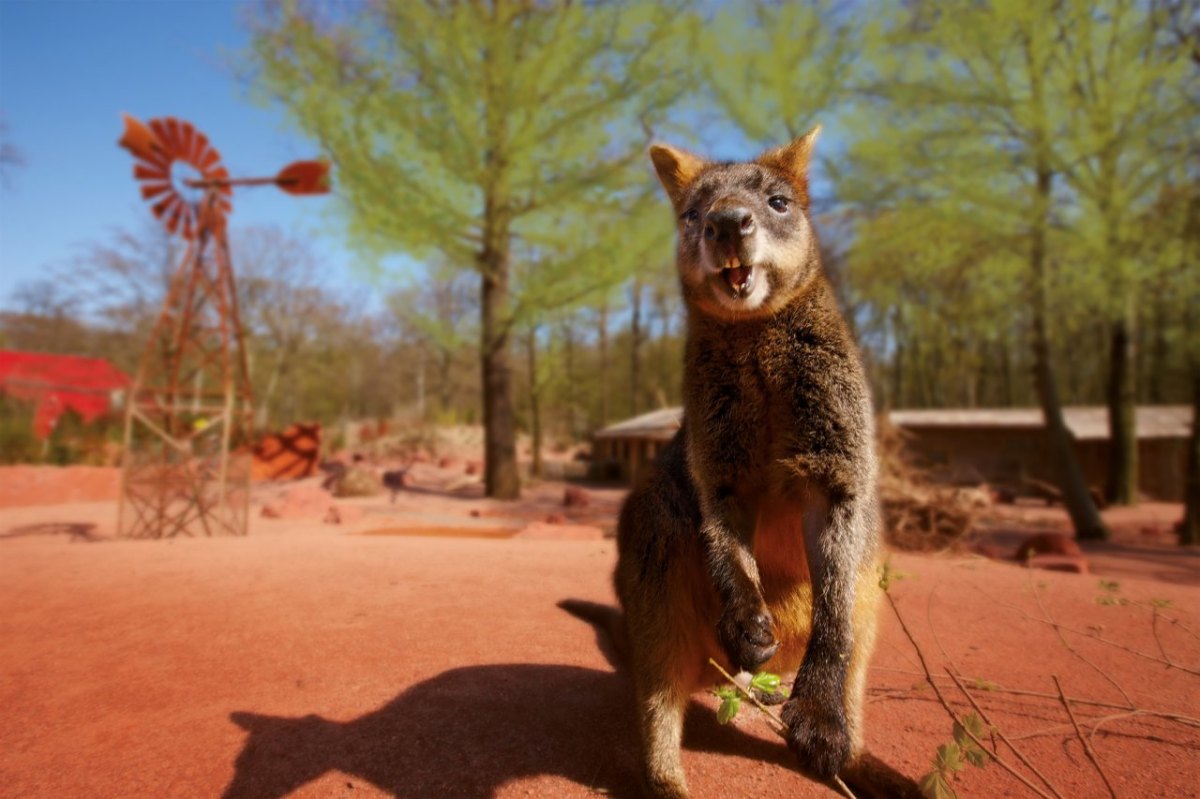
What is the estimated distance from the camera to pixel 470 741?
2359 mm

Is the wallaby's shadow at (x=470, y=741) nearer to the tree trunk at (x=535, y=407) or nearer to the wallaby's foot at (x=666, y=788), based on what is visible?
the wallaby's foot at (x=666, y=788)

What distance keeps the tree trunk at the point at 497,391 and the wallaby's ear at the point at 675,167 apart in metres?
12.7

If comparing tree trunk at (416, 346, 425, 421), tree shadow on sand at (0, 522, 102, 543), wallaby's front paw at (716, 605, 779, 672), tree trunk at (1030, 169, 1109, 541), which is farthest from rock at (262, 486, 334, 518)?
tree trunk at (416, 346, 425, 421)

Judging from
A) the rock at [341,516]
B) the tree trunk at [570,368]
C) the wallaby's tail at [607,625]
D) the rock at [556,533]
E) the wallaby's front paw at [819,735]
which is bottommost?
the rock at [341,516]

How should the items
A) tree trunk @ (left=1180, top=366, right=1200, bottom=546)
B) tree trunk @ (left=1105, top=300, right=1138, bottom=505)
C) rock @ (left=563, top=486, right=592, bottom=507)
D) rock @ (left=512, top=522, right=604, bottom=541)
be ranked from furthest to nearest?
tree trunk @ (left=1105, top=300, right=1138, bottom=505), rock @ (left=563, top=486, right=592, bottom=507), tree trunk @ (left=1180, top=366, right=1200, bottom=546), rock @ (left=512, top=522, right=604, bottom=541)

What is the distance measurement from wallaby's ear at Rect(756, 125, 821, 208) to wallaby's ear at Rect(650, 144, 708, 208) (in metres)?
0.23

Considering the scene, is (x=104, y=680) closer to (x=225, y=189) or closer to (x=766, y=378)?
(x=766, y=378)

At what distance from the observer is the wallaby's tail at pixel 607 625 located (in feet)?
9.86

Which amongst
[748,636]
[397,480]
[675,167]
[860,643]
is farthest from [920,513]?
[397,480]

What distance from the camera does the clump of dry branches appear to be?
27.1 ft

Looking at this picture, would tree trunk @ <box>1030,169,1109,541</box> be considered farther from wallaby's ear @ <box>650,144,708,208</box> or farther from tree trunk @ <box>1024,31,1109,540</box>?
wallaby's ear @ <box>650,144,708,208</box>

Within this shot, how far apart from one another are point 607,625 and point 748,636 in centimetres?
181

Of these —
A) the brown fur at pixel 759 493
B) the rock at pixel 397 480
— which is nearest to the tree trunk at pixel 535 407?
the rock at pixel 397 480

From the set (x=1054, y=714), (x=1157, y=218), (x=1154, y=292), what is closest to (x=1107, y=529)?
(x=1154, y=292)
